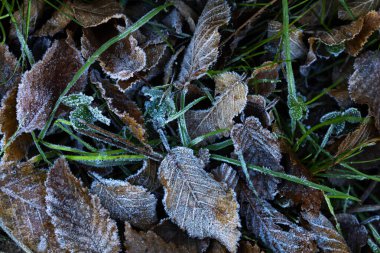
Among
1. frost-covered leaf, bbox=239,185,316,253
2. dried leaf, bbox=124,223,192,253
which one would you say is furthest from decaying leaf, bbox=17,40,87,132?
frost-covered leaf, bbox=239,185,316,253

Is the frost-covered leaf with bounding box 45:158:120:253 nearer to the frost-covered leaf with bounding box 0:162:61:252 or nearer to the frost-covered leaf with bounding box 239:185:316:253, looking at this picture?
the frost-covered leaf with bounding box 0:162:61:252

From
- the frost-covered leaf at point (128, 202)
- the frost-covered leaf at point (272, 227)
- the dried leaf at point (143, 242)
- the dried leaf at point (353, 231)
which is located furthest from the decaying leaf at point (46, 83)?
the dried leaf at point (353, 231)

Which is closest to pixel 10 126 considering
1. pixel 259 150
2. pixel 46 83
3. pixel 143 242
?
pixel 46 83

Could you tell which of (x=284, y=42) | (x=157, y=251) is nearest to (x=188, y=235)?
(x=157, y=251)

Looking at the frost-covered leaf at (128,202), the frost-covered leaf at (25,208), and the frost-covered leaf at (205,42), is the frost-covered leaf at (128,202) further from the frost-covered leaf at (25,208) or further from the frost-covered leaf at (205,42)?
the frost-covered leaf at (205,42)

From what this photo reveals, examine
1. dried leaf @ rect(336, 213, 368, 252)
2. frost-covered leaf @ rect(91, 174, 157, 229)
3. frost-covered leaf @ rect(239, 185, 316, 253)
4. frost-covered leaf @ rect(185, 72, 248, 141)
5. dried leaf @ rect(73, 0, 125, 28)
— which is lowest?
dried leaf @ rect(336, 213, 368, 252)

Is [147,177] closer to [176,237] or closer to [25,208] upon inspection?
[176,237]
